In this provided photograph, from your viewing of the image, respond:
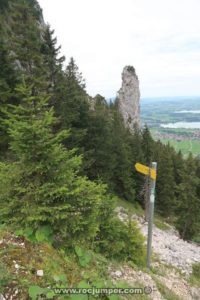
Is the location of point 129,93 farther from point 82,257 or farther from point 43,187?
point 82,257

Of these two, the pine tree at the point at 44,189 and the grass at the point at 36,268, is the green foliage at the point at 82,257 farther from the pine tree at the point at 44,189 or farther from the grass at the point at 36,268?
the pine tree at the point at 44,189

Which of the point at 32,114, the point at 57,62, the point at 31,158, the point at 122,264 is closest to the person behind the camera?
the point at 31,158

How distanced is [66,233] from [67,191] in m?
0.93

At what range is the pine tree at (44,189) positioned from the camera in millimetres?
6504

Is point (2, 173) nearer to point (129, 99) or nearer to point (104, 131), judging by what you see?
point (104, 131)

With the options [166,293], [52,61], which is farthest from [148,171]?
[52,61]

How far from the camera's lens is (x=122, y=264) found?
8.05m

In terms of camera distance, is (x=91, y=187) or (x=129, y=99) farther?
(x=129, y=99)

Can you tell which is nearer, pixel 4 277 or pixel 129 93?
pixel 4 277

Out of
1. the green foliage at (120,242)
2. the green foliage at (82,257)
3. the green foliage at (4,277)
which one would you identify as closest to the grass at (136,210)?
the green foliage at (120,242)

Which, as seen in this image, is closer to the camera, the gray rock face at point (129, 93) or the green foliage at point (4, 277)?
the green foliage at point (4, 277)

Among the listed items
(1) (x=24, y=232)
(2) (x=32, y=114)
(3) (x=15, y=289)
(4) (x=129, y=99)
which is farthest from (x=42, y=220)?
(4) (x=129, y=99)

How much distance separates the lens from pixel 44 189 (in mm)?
6578

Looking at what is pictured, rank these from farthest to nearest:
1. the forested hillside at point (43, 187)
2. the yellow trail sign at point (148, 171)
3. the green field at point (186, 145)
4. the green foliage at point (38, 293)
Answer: the green field at point (186, 145) < the yellow trail sign at point (148, 171) < the forested hillside at point (43, 187) < the green foliage at point (38, 293)
